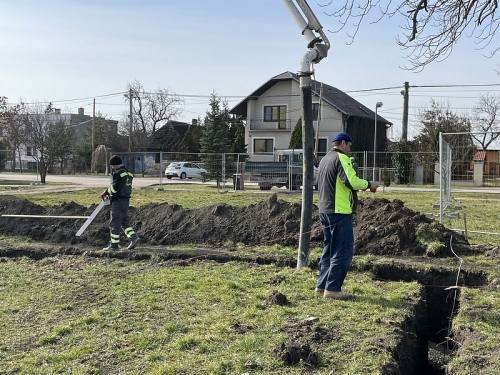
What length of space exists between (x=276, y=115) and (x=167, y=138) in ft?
60.0

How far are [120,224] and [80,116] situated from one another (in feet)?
241

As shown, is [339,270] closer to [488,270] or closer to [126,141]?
[488,270]

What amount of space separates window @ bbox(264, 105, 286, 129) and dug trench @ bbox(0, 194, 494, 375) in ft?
117

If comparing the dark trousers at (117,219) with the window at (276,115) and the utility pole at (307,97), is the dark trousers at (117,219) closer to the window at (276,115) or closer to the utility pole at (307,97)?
the utility pole at (307,97)

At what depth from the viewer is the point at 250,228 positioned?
31.9 feet

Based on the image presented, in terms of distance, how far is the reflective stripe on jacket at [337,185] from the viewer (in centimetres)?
553

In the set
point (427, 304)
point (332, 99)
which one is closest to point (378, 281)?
point (427, 304)

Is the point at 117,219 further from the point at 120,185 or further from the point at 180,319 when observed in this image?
the point at 180,319

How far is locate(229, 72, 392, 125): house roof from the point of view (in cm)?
4344

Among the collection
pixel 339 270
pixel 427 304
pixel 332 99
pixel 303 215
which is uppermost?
pixel 332 99

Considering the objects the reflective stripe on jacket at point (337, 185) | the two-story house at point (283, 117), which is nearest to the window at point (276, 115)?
the two-story house at point (283, 117)

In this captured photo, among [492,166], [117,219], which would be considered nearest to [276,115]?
[492,166]

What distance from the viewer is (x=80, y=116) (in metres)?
77.2

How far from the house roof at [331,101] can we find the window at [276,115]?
1.78m
